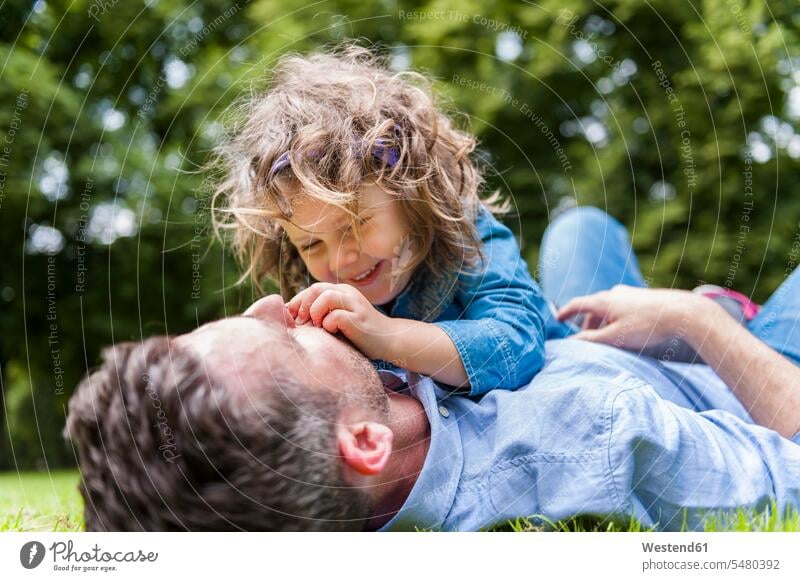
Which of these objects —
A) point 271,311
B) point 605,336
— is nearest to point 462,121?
point 605,336

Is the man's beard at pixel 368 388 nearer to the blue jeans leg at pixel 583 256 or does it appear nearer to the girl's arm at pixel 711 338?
the girl's arm at pixel 711 338

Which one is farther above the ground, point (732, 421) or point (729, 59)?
point (729, 59)

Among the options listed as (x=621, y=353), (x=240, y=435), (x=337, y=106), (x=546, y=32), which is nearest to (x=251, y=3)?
(x=546, y=32)

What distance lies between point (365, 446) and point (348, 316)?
0.17 m

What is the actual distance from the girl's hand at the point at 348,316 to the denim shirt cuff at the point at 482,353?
0.34 feet

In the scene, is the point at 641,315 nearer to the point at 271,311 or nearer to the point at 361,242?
the point at 361,242

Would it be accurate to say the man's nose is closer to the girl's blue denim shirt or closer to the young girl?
the young girl

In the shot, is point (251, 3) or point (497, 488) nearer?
point (497, 488)

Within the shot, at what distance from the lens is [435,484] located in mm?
1024

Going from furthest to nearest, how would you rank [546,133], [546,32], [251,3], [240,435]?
[251,3] < [546,133] < [546,32] < [240,435]
